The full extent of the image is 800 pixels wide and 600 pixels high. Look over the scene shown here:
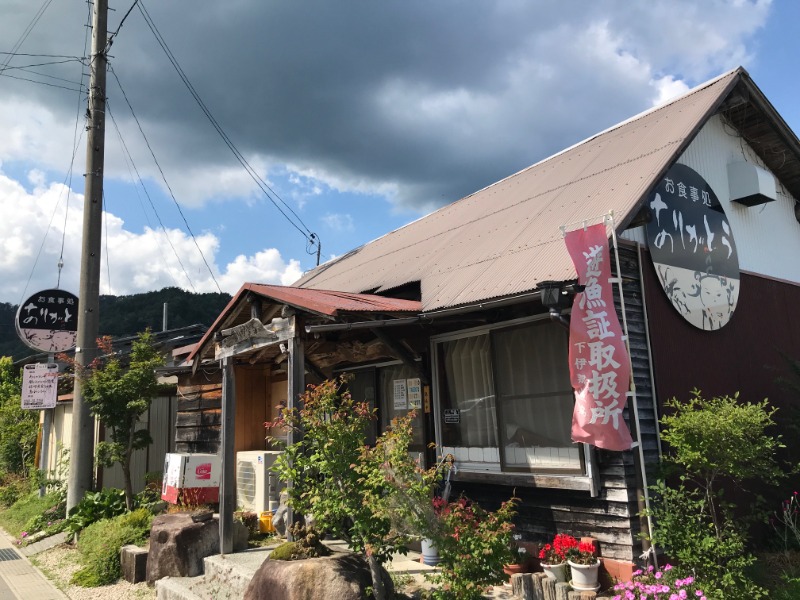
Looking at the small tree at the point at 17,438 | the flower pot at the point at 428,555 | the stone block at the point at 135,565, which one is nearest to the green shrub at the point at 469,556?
the flower pot at the point at 428,555

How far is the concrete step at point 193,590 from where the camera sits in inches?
273

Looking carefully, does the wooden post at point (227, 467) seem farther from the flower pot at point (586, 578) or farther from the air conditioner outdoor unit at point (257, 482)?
the flower pot at point (586, 578)

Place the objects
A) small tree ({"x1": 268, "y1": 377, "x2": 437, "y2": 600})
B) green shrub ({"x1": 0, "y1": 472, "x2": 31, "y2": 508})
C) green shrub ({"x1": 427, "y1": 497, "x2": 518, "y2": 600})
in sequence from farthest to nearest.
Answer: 1. green shrub ({"x1": 0, "y1": 472, "x2": 31, "y2": 508})
2. small tree ({"x1": 268, "y1": 377, "x2": 437, "y2": 600})
3. green shrub ({"x1": 427, "y1": 497, "x2": 518, "y2": 600})

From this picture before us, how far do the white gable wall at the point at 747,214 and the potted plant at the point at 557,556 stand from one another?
4853 millimetres

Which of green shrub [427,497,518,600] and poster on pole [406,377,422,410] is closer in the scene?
green shrub [427,497,518,600]

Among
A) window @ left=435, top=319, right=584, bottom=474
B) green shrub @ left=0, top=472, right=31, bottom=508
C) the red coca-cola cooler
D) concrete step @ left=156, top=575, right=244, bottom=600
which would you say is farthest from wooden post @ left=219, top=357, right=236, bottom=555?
green shrub @ left=0, top=472, right=31, bottom=508

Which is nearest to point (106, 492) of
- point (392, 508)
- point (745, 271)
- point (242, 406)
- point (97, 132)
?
point (242, 406)

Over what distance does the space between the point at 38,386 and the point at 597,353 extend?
11.5m

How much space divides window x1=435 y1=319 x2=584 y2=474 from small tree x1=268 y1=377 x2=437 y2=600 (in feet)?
6.20

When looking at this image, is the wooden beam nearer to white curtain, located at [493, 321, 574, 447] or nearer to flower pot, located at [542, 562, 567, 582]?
white curtain, located at [493, 321, 574, 447]

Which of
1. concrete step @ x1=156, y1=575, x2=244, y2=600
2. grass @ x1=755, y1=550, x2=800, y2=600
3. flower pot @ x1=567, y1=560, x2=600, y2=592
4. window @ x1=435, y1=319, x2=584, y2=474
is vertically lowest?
concrete step @ x1=156, y1=575, x2=244, y2=600

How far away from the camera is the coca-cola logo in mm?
9523

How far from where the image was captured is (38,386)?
1251 cm

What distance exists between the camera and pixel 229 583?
7.01m
